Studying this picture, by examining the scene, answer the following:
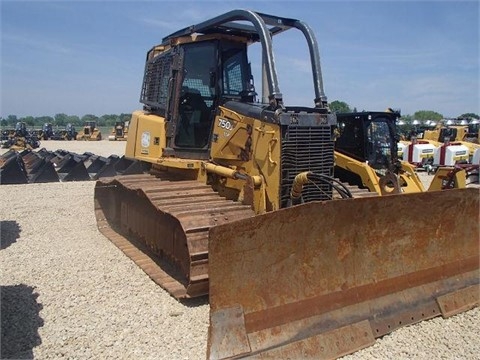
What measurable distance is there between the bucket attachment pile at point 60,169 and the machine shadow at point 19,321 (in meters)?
6.22

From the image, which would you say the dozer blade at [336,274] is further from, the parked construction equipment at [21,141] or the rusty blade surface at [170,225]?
the parked construction equipment at [21,141]

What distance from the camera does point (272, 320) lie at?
135 inches

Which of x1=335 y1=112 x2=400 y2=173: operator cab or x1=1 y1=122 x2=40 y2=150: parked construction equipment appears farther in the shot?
x1=1 y1=122 x2=40 y2=150: parked construction equipment

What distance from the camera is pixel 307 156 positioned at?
16.3ft

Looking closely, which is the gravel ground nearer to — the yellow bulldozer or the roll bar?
the roll bar

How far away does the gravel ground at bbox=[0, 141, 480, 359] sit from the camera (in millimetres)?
3494

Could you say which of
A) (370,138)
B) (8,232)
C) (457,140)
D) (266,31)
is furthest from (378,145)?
(457,140)

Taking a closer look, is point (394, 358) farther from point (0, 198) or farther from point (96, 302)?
point (0, 198)

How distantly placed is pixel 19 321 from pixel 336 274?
2.83m

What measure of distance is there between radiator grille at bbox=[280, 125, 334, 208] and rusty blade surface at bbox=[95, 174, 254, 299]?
2.00 feet

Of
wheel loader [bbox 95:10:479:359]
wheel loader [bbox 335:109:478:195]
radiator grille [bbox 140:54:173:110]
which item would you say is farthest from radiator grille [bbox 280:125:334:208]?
wheel loader [bbox 335:109:478:195]

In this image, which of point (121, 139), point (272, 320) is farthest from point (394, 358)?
point (121, 139)

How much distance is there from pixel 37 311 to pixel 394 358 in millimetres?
3172

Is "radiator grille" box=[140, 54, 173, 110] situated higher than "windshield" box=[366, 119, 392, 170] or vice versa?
"radiator grille" box=[140, 54, 173, 110]
